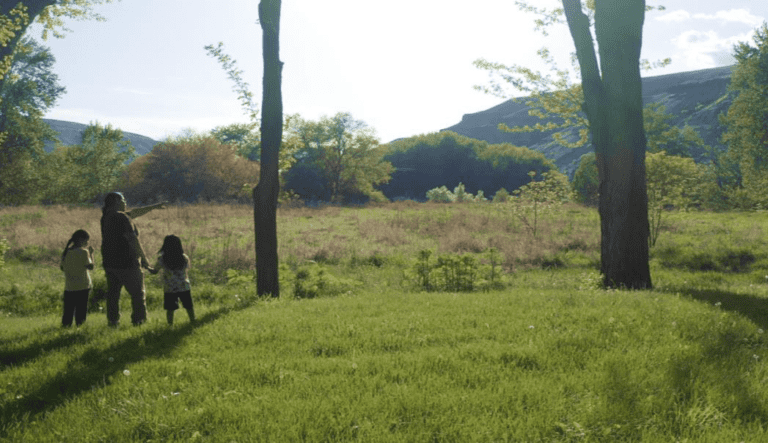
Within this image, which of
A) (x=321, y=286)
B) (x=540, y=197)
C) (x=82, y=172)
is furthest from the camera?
(x=82, y=172)

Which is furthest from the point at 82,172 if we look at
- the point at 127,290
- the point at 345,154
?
the point at 127,290

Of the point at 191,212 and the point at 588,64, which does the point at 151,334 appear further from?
the point at 191,212

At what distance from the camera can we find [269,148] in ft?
30.7

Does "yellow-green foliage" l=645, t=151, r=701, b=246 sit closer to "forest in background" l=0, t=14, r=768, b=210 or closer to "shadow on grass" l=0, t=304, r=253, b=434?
"forest in background" l=0, t=14, r=768, b=210

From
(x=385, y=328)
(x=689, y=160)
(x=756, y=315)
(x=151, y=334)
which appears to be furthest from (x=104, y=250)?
(x=689, y=160)

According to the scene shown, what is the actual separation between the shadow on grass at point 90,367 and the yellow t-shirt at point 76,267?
1357 mm

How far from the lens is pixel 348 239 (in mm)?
20094

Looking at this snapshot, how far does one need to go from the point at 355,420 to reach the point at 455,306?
3939mm

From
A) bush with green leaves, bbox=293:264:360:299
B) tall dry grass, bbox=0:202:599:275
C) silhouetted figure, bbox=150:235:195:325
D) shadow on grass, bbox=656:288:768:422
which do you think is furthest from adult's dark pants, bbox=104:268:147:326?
shadow on grass, bbox=656:288:768:422

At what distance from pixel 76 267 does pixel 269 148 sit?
3.90 metres

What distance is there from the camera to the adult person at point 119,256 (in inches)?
277

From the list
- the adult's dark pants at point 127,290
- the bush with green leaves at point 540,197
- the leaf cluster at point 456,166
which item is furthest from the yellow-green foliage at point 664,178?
the leaf cluster at point 456,166

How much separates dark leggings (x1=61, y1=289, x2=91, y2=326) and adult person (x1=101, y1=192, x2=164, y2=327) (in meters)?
0.65

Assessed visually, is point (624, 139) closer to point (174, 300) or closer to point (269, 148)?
point (269, 148)
